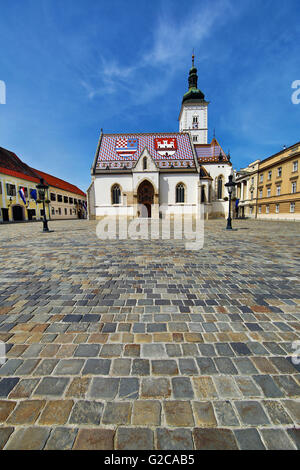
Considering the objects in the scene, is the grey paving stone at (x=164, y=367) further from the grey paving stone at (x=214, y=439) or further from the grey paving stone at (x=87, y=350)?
the grey paving stone at (x=87, y=350)

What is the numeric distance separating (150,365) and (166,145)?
3543 centimetres

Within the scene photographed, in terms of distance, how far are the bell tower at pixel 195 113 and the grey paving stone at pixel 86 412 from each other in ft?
160

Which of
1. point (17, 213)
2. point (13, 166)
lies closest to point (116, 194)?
point (17, 213)

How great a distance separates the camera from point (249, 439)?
122cm

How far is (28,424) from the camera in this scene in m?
1.31

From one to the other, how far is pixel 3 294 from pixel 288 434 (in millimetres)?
4161

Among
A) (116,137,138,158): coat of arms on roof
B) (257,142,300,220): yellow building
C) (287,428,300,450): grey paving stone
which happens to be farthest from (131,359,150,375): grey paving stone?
(116,137,138,158): coat of arms on roof

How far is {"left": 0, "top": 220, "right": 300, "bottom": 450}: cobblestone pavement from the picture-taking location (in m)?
1.26

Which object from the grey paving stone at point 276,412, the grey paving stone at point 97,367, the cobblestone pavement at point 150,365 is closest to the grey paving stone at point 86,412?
the cobblestone pavement at point 150,365

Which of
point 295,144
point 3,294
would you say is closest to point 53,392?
point 3,294

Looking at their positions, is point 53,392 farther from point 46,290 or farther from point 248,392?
point 46,290

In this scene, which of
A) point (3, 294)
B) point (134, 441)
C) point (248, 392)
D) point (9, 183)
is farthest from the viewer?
point (9, 183)

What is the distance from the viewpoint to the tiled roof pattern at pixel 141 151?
31109mm

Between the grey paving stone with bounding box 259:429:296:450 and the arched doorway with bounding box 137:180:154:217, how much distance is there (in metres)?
30.1
